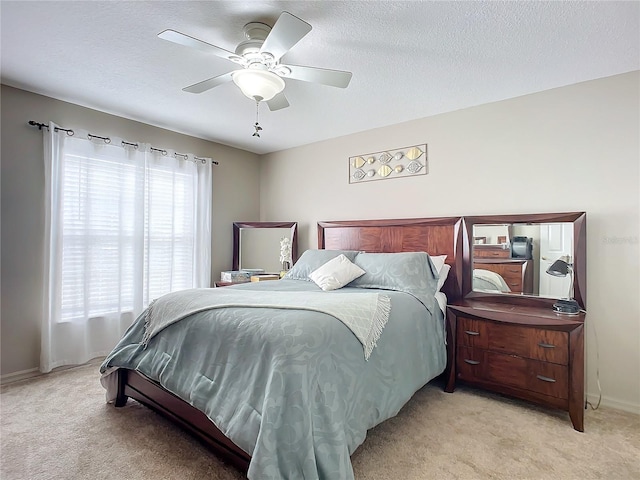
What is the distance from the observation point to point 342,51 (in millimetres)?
2295

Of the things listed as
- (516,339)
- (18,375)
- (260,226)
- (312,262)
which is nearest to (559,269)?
(516,339)

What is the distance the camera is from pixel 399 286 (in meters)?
2.80

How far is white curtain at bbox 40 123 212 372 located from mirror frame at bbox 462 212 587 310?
3.00 m

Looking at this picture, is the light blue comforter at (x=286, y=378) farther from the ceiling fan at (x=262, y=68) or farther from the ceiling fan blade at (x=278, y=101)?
the ceiling fan blade at (x=278, y=101)

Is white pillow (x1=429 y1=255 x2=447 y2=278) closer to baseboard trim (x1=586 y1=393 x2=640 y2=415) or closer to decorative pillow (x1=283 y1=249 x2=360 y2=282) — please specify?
decorative pillow (x1=283 y1=249 x2=360 y2=282)

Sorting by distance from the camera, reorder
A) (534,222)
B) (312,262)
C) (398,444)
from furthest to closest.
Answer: (312,262)
(534,222)
(398,444)

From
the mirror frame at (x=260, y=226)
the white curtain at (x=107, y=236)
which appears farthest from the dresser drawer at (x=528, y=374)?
the white curtain at (x=107, y=236)

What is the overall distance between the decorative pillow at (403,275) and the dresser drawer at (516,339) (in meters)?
0.37

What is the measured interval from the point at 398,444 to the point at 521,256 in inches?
72.9

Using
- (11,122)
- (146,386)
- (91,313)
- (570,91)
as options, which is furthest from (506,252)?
(11,122)

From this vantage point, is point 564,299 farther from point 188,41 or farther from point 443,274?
point 188,41

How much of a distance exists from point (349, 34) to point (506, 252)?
2.15 m

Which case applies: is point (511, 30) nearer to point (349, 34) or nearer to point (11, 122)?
point (349, 34)

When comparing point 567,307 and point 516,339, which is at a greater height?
point 567,307
